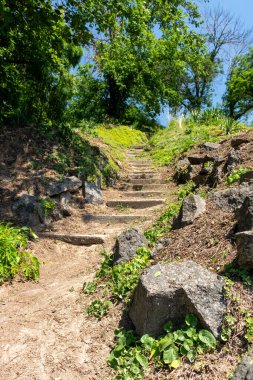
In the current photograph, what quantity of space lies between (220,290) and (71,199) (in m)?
4.51

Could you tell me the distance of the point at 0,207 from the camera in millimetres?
5852

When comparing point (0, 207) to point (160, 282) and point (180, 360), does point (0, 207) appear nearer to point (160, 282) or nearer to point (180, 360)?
point (160, 282)

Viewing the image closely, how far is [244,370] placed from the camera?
2.03m

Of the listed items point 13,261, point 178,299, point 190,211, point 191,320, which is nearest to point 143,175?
point 190,211

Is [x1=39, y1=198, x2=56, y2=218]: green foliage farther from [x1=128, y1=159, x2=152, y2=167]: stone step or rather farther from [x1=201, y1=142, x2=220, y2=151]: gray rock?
[x1=128, y1=159, x2=152, y2=167]: stone step

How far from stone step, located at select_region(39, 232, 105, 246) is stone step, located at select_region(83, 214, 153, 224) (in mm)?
880

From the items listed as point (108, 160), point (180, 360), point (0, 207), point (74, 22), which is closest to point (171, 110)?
point (108, 160)

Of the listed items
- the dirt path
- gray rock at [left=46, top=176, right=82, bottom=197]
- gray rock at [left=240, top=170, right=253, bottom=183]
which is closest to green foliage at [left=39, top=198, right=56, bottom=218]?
gray rock at [left=46, top=176, right=82, bottom=197]

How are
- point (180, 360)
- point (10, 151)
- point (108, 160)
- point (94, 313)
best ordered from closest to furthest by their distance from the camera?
point (180, 360) < point (94, 313) < point (10, 151) < point (108, 160)

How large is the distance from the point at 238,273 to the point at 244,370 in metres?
0.94

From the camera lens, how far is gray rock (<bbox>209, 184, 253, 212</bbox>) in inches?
165

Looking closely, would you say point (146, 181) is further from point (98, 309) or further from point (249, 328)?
point (249, 328)

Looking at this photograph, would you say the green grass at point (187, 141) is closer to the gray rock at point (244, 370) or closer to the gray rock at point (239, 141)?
the gray rock at point (239, 141)

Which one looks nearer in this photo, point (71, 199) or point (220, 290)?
point (220, 290)
